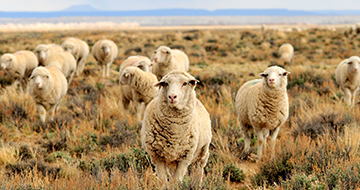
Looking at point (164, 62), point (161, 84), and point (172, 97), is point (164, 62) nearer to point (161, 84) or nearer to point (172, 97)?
point (161, 84)

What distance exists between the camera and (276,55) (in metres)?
21.8

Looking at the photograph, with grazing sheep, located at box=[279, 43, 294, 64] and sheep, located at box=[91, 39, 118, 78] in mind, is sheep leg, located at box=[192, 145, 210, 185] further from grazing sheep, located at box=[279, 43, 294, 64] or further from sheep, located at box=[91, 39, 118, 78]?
grazing sheep, located at box=[279, 43, 294, 64]

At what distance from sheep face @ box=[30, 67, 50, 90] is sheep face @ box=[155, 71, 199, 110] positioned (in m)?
5.05

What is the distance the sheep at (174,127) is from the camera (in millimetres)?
3619

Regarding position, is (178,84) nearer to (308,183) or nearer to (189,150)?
(189,150)

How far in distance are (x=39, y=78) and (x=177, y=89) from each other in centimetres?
543

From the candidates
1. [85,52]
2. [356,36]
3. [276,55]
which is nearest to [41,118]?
[85,52]

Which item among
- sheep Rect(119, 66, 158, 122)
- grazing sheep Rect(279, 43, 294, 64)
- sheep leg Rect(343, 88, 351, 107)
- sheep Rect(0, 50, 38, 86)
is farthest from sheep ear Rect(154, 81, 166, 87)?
grazing sheep Rect(279, 43, 294, 64)

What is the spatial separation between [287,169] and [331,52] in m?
20.1

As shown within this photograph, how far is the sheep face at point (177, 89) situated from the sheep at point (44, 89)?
512cm

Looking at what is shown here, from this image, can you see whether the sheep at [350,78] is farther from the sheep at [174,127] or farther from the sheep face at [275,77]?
the sheep at [174,127]

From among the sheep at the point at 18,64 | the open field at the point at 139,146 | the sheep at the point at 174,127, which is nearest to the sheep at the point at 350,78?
the open field at the point at 139,146

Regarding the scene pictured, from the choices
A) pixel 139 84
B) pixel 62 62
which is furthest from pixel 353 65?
pixel 62 62

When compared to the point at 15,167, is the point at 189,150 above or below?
above
